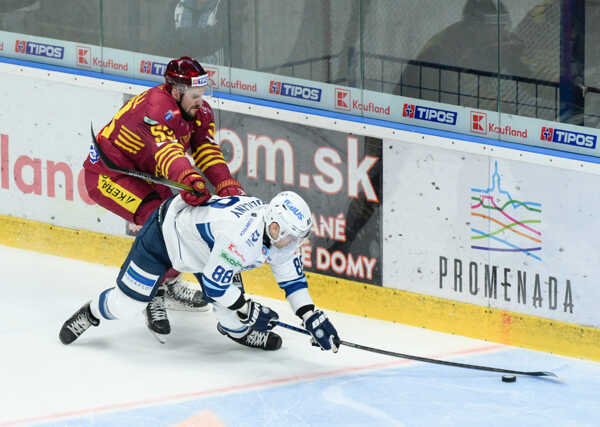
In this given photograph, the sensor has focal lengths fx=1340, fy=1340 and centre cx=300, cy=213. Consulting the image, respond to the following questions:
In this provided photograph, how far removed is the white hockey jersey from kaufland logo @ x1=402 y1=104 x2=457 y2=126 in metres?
1.14

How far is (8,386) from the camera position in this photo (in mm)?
5887

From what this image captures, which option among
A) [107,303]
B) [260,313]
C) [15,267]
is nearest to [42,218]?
[15,267]

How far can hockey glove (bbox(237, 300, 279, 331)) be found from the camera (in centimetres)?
588

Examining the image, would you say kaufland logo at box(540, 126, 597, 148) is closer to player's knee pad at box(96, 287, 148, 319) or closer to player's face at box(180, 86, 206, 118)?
player's face at box(180, 86, 206, 118)

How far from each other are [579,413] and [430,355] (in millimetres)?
950

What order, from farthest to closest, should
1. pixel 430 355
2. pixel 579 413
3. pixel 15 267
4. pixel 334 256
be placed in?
1. pixel 15 267
2. pixel 334 256
3. pixel 430 355
4. pixel 579 413


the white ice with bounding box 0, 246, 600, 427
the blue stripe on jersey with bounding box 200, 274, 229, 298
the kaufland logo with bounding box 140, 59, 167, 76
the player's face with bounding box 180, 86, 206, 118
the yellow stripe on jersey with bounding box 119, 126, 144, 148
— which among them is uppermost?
the kaufland logo with bounding box 140, 59, 167, 76

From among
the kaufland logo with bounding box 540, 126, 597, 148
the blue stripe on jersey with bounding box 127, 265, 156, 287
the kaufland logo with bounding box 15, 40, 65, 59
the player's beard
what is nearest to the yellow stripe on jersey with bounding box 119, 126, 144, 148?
the player's beard

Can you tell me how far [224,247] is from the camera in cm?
566

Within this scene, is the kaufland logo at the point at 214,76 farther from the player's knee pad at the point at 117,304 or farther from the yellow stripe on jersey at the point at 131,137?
the player's knee pad at the point at 117,304

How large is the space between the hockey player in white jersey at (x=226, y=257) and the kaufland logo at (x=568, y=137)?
130 centimetres

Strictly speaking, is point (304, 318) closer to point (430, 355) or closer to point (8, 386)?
point (430, 355)

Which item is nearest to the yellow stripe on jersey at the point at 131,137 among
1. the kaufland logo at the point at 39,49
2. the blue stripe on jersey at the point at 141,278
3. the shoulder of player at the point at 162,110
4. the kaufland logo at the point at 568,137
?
the shoulder of player at the point at 162,110

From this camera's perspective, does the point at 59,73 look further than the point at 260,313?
Yes
